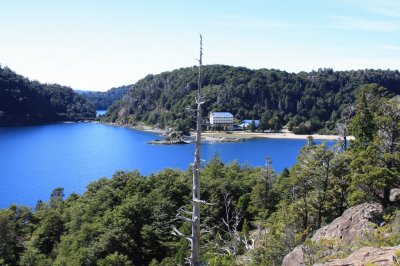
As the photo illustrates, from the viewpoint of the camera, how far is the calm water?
57469 millimetres

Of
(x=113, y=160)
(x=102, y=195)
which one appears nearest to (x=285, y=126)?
(x=113, y=160)

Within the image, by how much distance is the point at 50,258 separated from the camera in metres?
27.0

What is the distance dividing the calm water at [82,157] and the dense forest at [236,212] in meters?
20.5

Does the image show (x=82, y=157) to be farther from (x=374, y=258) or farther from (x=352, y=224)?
(x=374, y=258)

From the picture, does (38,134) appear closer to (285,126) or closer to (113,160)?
(113,160)

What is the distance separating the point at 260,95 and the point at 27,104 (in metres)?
92.9

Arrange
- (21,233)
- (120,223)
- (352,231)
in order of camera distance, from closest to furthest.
→ 1. (352,231)
2. (120,223)
3. (21,233)

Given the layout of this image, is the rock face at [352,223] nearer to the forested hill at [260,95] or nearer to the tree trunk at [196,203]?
the tree trunk at [196,203]

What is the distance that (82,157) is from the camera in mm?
81750

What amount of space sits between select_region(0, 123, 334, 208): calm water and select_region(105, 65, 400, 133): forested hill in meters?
33.0

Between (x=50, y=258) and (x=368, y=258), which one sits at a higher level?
(x=368, y=258)

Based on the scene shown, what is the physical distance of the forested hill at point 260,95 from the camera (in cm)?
14450

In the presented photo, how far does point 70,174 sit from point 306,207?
51418mm

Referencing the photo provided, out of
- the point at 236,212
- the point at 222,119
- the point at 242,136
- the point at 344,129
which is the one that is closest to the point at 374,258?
the point at 236,212
